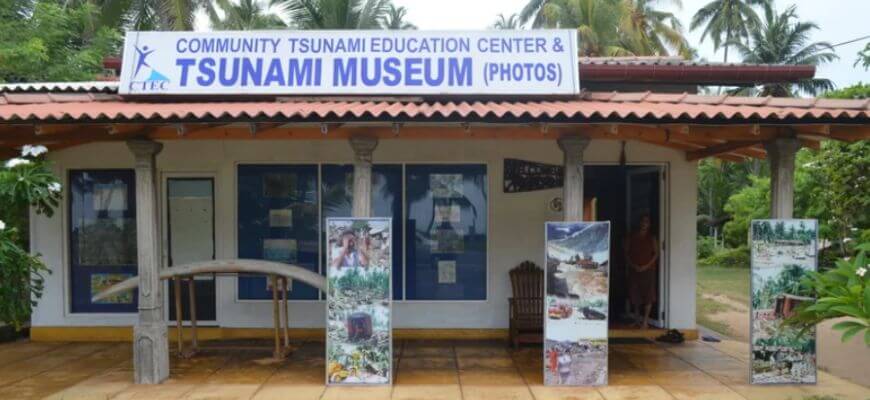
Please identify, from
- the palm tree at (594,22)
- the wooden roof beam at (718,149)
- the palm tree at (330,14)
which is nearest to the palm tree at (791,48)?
the palm tree at (594,22)

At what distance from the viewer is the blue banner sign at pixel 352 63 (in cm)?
704

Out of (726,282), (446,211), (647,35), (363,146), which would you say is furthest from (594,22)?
(363,146)

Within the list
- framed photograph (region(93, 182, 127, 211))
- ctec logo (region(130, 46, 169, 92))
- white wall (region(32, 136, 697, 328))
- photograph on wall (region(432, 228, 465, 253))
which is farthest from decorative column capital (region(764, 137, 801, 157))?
framed photograph (region(93, 182, 127, 211))

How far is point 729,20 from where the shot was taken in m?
38.6

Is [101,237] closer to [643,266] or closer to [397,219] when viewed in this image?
[397,219]

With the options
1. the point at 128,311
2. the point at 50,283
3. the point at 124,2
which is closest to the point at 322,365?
the point at 128,311

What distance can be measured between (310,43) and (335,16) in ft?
46.2

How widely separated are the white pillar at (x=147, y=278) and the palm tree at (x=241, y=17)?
1765cm

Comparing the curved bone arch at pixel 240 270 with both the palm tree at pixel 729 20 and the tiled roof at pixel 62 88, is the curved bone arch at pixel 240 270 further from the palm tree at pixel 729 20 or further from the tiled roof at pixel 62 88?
the palm tree at pixel 729 20

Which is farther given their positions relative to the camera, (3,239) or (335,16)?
(335,16)

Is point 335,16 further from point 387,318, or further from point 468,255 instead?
point 387,318

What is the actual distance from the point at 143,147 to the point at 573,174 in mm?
4366

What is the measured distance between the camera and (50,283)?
8656 mm

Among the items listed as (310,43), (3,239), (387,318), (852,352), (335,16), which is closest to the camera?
(3,239)
